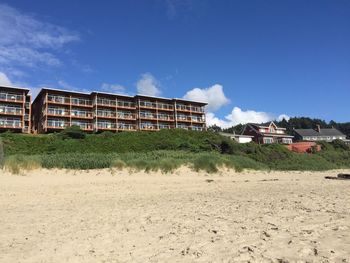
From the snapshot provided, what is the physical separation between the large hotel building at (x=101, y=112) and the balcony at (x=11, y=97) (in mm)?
365

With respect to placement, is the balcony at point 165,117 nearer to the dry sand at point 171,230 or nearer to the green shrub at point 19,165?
the green shrub at point 19,165

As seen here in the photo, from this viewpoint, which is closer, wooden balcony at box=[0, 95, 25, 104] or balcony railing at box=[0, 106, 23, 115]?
balcony railing at box=[0, 106, 23, 115]

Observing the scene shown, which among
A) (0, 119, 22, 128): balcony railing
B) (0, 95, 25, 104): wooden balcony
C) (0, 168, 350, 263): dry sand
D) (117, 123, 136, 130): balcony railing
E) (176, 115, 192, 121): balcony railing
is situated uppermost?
(0, 95, 25, 104): wooden balcony

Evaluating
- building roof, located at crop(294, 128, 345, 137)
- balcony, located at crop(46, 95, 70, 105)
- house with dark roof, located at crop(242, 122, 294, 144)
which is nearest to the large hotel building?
balcony, located at crop(46, 95, 70, 105)

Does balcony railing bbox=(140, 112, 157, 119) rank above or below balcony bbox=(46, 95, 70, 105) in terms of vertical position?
below

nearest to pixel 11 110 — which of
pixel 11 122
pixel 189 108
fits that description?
pixel 11 122

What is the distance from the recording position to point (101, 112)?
72.6m

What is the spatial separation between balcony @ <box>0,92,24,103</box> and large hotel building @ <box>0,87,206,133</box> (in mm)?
365

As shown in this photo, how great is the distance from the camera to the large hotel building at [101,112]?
6775 centimetres

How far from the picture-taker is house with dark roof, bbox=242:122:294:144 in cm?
9356

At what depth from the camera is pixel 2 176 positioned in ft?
67.3

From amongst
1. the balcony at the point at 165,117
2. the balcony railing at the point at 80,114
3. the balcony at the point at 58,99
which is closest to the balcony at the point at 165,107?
the balcony at the point at 165,117

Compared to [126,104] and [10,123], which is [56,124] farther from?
[126,104]

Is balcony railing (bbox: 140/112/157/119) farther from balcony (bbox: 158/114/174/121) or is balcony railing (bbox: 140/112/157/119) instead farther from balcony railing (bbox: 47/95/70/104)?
balcony railing (bbox: 47/95/70/104)
